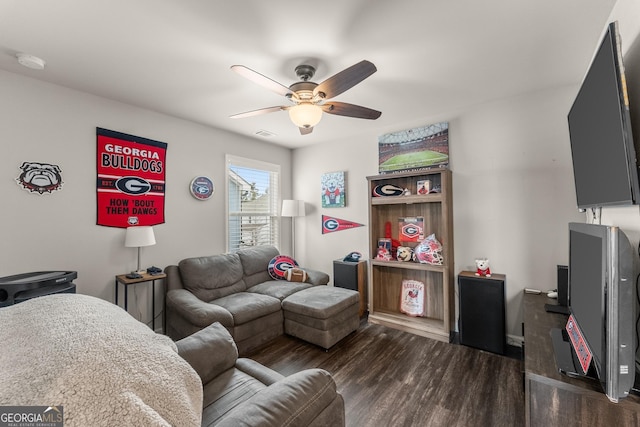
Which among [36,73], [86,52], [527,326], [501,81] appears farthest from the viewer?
[501,81]

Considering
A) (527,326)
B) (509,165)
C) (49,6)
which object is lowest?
(527,326)

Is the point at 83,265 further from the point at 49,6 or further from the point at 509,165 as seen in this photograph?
the point at 509,165

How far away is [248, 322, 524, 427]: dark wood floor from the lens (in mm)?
1856

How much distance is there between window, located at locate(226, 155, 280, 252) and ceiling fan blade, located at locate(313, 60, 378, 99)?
2.34 metres

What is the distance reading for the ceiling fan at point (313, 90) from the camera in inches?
68.4

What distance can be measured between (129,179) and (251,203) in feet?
5.41

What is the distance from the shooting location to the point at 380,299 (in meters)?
3.64

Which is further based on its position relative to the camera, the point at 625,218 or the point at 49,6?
the point at 49,6

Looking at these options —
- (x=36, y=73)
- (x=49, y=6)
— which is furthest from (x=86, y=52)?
(x=36, y=73)

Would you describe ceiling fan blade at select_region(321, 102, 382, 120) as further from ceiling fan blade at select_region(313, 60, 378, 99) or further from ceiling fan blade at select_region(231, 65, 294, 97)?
ceiling fan blade at select_region(231, 65, 294, 97)

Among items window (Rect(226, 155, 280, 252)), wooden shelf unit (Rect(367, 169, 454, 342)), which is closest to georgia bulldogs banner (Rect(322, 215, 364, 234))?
wooden shelf unit (Rect(367, 169, 454, 342))

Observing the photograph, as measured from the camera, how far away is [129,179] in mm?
2887

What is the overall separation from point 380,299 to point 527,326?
193cm

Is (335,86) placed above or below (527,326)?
above
